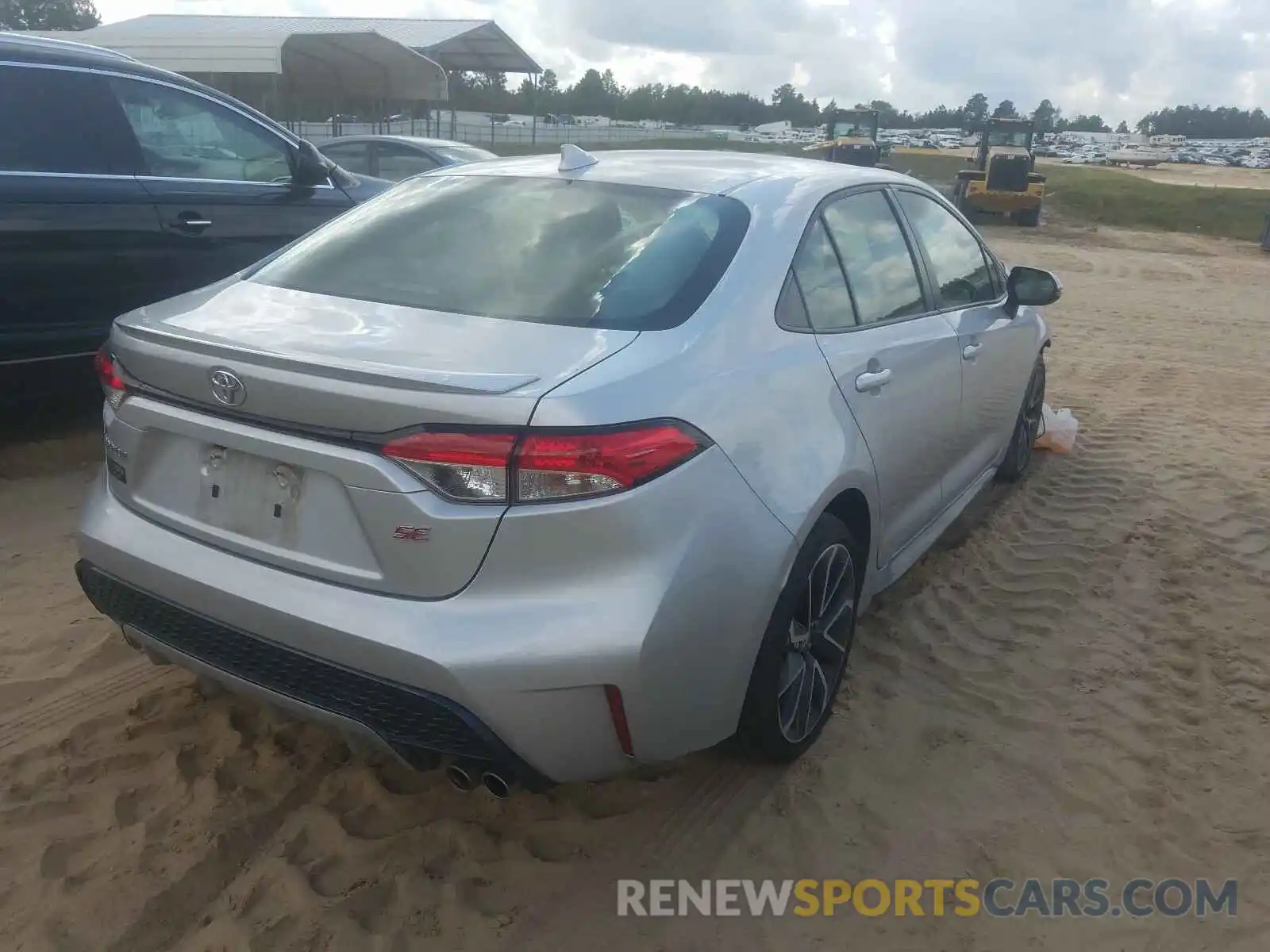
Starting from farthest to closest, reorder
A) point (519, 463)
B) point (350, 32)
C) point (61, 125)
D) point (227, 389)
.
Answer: point (350, 32) < point (61, 125) < point (227, 389) < point (519, 463)

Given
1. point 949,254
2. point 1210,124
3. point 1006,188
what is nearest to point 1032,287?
point 949,254

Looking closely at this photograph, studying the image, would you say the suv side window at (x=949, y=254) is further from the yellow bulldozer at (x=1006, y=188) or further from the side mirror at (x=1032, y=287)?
the yellow bulldozer at (x=1006, y=188)

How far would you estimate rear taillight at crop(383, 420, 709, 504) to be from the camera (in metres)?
2.05

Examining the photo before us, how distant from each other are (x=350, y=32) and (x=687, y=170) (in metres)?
18.7

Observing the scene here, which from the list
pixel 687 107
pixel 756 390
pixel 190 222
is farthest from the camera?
pixel 687 107

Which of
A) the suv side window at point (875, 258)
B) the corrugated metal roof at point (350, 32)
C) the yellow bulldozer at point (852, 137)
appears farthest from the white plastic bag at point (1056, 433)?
the yellow bulldozer at point (852, 137)

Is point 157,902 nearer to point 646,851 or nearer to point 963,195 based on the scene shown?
point 646,851

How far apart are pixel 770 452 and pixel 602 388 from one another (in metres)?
0.53

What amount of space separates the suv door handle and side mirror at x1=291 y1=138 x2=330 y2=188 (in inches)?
22.6

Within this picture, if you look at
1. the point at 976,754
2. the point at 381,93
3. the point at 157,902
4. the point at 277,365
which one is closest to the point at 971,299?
the point at 976,754

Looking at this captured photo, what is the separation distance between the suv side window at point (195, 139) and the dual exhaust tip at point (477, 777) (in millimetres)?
3712

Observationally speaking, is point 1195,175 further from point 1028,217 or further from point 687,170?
point 687,170

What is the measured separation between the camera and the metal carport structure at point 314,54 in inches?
715

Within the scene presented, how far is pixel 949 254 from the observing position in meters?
4.04
